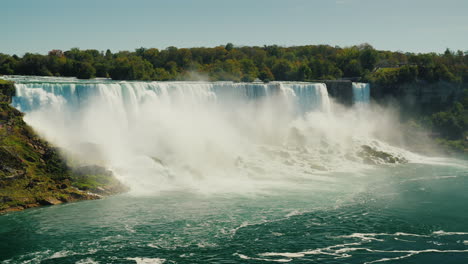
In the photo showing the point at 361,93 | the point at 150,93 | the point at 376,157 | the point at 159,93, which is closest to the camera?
the point at 150,93

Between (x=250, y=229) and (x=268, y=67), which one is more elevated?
(x=268, y=67)

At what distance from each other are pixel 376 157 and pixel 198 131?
16784mm

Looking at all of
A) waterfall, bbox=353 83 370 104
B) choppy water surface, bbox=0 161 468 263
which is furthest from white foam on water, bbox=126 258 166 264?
waterfall, bbox=353 83 370 104

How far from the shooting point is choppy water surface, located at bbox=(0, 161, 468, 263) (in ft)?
63.8

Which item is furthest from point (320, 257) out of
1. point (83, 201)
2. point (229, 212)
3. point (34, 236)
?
point (83, 201)

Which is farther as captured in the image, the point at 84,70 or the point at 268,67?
the point at 268,67

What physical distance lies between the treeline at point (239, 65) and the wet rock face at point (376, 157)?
20.3 metres

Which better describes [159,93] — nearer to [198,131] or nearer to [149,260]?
[198,131]

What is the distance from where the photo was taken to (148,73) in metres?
Result: 67.6

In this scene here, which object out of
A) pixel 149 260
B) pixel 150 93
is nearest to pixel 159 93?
pixel 150 93

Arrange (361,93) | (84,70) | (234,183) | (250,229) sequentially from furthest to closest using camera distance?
(84,70)
(361,93)
(234,183)
(250,229)

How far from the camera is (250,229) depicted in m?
22.5

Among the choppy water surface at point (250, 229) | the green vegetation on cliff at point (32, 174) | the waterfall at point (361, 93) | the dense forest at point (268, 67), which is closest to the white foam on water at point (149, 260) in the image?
the choppy water surface at point (250, 229)

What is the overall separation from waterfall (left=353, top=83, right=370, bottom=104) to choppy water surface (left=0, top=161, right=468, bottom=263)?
28.9 m
